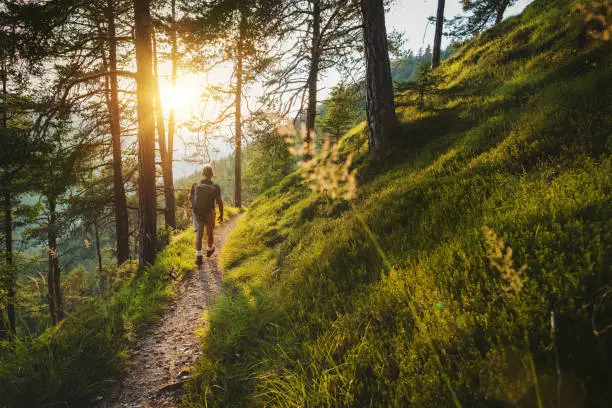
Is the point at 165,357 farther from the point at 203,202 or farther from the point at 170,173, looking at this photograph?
the point at 170,173

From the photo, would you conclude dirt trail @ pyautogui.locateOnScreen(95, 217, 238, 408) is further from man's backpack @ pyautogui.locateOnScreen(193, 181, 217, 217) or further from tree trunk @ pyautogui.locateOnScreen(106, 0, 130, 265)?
tree trunk @ pyautogui.locateOnScreen(106, 0, 130, 265)

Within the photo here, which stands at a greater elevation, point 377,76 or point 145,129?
point 377,76

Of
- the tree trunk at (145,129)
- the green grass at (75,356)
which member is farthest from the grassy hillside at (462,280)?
the tree trunk at (145,129)

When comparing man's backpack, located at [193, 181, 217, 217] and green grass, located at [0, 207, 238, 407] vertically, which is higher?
man's backpack, located at [193, 181, 217, 217]

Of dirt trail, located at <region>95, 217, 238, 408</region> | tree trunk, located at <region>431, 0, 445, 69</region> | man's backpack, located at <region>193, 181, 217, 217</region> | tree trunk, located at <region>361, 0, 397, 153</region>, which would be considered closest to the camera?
dirt trail, located at <region>95, 217, 238, 408</region>

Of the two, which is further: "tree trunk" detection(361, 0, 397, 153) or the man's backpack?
the man's backpack

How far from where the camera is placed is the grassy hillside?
165 centimetres

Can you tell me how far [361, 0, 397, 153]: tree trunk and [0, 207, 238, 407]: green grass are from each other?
618cm

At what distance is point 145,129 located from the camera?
720 cm

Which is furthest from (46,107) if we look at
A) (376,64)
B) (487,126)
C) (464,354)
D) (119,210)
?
(487,126)

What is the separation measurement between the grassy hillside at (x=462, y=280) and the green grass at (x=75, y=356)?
1.24m

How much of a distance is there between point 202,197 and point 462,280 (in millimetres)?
6786

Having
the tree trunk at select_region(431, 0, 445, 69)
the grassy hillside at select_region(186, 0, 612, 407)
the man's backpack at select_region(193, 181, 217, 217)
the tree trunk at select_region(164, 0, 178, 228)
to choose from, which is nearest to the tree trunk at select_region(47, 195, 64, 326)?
the tree trunk at select_region(164, 0, 178, 228)

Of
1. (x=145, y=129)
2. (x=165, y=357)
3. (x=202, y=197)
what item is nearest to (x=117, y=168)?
(x=145, y=129)
